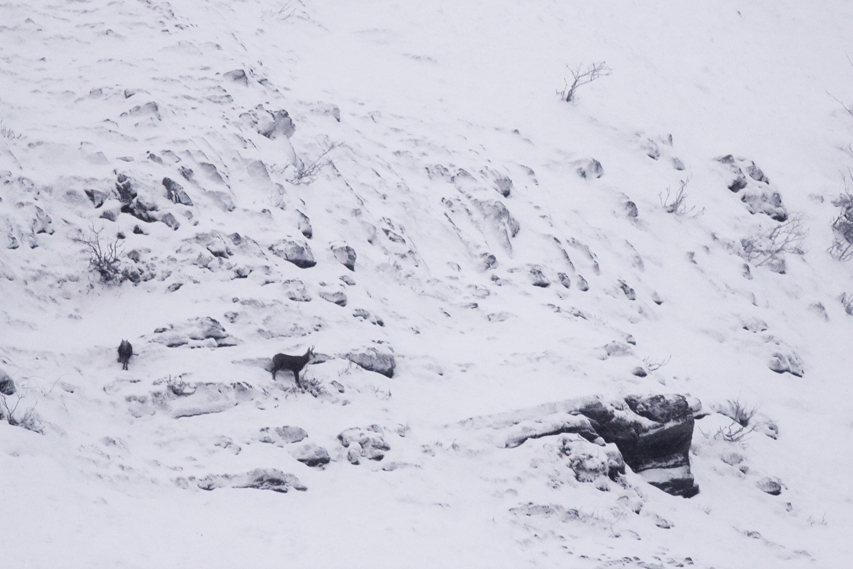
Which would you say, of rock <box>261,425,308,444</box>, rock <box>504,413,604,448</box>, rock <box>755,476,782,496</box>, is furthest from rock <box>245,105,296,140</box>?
rock <box>755,476,782,496</box>

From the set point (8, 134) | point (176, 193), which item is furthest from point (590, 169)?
point (8, 134)

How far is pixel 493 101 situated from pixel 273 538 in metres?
12.5

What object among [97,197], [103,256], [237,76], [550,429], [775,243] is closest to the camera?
[550,429]

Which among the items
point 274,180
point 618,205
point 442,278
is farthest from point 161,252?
point 618,205

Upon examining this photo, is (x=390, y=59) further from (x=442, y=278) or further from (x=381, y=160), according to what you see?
(x=442, y=278)

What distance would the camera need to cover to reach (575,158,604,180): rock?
14.3 meters

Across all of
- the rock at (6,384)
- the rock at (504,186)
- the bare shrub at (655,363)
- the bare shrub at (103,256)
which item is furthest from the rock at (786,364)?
the rock at (6,384)

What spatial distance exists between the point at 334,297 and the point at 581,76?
10.9 metres

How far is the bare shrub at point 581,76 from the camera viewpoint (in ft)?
54.2

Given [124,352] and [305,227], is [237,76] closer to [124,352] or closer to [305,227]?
[305,227]

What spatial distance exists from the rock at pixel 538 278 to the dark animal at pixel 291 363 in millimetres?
4713

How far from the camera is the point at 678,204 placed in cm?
1420

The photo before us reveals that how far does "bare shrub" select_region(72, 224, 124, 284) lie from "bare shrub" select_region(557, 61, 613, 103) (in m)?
11.7

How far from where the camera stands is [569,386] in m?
8.49
